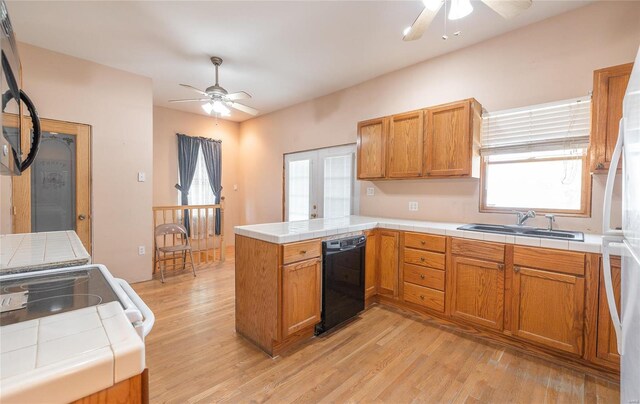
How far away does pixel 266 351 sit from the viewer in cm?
222

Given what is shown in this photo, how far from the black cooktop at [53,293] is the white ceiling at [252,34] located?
239 cm

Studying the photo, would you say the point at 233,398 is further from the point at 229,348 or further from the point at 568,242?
the point at 568,242

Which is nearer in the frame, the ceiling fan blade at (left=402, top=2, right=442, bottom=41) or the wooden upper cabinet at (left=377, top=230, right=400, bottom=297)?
the ceiling fan blade at (left=402, top=2, right=442, bottom=41)

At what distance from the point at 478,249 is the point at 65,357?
2645mm

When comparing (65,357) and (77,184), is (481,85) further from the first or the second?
(77,184)

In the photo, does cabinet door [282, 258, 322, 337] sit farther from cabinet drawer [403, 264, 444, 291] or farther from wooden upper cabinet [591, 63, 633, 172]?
wooden upper cabinet [591, 63, 633, 172]

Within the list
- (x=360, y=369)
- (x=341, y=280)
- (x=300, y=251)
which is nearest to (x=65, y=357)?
(x=300, y=251)

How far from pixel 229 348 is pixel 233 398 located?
0.59 m

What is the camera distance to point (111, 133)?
3596 millimetres

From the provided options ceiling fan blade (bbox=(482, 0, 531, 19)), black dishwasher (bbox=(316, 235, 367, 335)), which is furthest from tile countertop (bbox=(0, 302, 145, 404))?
ceiling fan blade (bbox=(482, 0, 531, 19))

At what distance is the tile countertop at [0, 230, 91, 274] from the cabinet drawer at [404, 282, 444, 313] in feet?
8.60

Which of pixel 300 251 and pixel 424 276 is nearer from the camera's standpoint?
pixel 300 251

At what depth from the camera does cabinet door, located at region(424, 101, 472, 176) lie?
2.71 metres

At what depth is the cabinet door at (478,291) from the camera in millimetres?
2314
